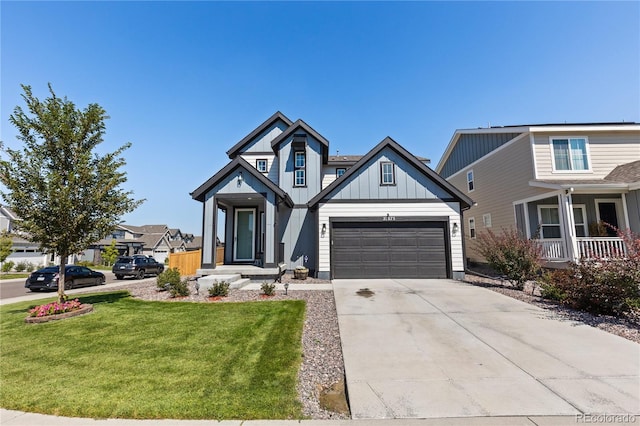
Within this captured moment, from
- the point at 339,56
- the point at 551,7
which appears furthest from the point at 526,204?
the point at 339,56

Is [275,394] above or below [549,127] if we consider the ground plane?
below

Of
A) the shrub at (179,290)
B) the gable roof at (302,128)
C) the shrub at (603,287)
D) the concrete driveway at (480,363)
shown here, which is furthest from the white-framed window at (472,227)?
the shrub at (179,290)

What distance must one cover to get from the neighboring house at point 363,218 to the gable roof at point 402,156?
0.15 ft

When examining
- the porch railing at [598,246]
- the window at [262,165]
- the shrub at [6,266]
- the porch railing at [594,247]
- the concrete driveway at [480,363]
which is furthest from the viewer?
the shrub at [6,266]

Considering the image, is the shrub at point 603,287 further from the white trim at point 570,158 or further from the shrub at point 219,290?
the shrub at point 219,290

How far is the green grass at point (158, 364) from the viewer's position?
320 cm

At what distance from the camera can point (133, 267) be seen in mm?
19109

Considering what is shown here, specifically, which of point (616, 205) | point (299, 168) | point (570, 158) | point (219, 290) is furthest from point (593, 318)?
point (299, 168)

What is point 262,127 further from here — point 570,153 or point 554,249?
point 570,153

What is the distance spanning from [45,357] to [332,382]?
199 inches

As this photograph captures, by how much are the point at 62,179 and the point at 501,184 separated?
1944cm

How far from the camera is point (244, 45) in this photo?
11852 mm

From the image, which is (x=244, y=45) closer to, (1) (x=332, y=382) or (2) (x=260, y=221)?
(2) (x=260, y=221)

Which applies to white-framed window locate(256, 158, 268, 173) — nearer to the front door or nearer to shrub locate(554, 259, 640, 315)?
the front door
